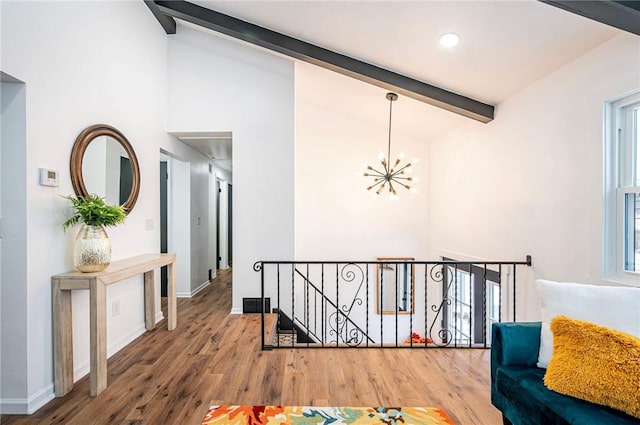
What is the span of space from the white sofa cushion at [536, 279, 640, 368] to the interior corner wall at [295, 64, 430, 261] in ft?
13.5

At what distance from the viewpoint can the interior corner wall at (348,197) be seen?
19.4 ft

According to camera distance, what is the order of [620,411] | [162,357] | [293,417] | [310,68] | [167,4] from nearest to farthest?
[620,411] < [293,417] < [162,357] < [167,4] < [310,68]

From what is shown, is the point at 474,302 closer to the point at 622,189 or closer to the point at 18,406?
the point at 622,189

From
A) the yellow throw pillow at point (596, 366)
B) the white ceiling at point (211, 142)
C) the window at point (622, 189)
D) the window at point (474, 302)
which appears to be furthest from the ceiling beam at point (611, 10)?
the white ceiling at point (211, 142)

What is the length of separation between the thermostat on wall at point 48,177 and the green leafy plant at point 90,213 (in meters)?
0.17

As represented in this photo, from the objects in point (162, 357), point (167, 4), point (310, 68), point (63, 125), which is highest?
point (167, 4)

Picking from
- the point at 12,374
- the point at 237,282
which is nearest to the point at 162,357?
the point at 12,374

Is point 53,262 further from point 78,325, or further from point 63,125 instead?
point 63,125

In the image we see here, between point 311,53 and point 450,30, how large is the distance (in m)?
1.45

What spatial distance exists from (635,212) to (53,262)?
162 inches

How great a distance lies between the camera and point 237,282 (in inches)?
169

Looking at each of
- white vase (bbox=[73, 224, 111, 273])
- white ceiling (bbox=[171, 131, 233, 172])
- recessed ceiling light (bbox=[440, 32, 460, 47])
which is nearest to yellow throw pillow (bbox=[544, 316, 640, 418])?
recessed ceiling light (bbox=[440, 32, 460, 47])

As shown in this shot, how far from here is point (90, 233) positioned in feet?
8.37

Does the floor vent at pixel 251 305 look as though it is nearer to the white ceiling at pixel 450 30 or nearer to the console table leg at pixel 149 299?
the console table leg at pixel 149 299
